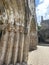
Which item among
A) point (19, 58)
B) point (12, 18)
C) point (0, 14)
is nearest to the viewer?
point (0, 14)

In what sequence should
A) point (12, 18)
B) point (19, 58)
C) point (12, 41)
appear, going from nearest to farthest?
point (12, 18) < point (12, 41) < point (19, 58)

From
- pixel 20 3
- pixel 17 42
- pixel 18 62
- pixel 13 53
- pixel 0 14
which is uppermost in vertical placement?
pixel 20 3

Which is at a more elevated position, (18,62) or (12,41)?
(12,41)

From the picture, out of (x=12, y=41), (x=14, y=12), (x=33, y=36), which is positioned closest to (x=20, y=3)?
(x=14, y=12)

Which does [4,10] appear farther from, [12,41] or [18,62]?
[18,62]

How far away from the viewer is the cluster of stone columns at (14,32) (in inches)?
87.7

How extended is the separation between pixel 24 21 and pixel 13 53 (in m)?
0.56

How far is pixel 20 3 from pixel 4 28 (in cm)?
47

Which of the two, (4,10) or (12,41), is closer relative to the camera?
(4,10)

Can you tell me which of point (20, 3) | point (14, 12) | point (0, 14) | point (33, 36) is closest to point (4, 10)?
point (0, 14)

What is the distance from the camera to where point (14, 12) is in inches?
91.5

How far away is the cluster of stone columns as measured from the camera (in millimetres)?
2229

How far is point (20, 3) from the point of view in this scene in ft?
7.98

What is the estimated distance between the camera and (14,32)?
8.08 ft
